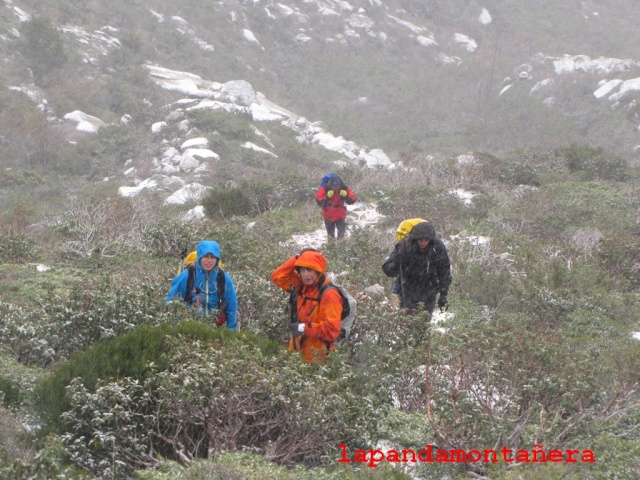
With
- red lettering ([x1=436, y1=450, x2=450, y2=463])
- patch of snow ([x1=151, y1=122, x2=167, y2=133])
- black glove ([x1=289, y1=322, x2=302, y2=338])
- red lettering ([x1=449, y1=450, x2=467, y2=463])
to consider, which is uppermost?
patch of snow ([x1=151, y1=122, x2=167, y2=133])

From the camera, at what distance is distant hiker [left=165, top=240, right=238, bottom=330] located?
5000 mm

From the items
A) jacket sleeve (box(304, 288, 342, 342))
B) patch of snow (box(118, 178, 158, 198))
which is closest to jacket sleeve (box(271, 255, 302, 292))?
jacket sleeve (box(304, 288, 342, 342))

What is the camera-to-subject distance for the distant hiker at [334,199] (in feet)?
30.7

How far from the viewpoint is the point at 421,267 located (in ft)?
19.2

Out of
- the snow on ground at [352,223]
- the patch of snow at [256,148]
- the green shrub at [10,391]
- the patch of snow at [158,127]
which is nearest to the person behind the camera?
the green shrub at [10,391]

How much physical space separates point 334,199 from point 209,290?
464cm

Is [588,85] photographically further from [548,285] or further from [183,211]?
[548,285]

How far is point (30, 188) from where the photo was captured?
58.4ft

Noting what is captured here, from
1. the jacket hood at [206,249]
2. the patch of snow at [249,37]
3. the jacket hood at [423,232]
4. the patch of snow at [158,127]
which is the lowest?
the jacket hood at [206,249]

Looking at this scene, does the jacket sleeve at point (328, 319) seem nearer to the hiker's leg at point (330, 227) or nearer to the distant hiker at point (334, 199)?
the distant hiker at point (334, 199)

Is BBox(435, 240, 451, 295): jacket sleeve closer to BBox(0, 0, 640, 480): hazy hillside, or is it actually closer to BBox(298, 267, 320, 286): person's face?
BBox(0, 0, 640, 480): hazy hillside

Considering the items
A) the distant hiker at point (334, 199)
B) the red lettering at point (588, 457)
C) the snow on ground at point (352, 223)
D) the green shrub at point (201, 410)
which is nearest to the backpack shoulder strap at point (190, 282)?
the green shrub at point (201, 410)

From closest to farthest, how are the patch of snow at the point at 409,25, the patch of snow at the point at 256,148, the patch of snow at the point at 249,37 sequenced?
1. the patch of snow at the point at 256,148
2. the patch of snow at the point at 249,37
3. the patch of snow at the point at 409,25

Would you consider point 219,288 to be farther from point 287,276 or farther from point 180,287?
point 287,276
